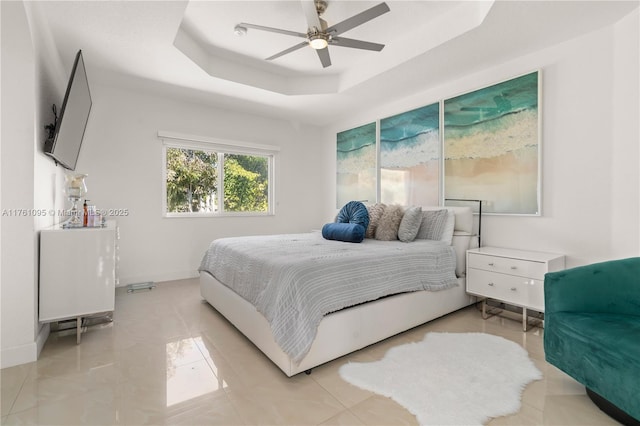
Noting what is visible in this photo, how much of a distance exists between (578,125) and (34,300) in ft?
14.7

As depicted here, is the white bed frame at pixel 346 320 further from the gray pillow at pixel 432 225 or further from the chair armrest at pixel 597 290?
the chair armrest at pixel 597 290

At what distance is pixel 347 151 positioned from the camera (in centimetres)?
502

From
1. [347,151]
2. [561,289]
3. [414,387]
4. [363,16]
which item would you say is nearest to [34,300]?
[414,387]

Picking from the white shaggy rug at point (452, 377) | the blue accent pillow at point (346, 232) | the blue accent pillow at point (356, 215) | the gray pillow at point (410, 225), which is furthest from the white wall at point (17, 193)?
the gray pillow at point (410, 225)

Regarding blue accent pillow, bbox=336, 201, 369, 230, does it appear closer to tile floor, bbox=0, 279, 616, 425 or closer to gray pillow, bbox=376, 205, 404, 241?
gray pillow, bbox=376, 205, 404, 241

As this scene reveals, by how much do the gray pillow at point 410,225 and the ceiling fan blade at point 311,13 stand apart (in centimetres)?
194

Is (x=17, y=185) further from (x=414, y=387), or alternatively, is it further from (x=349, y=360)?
(x=414, y=387)

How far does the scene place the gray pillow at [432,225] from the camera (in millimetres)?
3140

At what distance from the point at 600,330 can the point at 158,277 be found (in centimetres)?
442

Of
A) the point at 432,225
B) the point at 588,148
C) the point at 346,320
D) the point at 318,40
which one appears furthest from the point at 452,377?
the point at 318,40

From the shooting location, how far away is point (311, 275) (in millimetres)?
1896

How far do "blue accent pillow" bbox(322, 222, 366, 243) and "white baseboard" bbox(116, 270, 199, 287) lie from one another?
2.31m

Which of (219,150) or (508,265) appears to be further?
(219,150)

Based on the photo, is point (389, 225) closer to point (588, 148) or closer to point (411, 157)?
point (411, 157)
